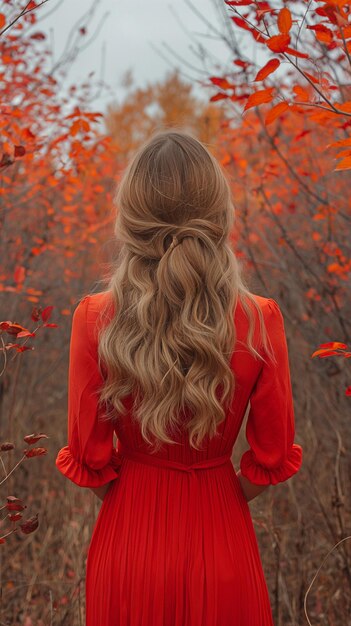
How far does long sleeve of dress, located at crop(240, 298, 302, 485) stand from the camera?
1744mm

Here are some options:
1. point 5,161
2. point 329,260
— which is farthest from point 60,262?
point 5,161

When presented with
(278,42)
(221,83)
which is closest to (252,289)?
(221,83)

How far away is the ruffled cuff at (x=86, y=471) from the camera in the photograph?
181cm

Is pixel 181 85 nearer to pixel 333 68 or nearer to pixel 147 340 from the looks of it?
pixel 333 68

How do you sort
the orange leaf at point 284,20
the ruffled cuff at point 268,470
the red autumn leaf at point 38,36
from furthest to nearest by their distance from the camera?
1. the red autumn leaf at point 38,36
2. the ruffled cuff at point 268,470
3. the orange leaf at point 284,20

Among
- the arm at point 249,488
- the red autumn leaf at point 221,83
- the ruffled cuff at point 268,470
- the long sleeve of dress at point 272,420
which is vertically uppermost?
the red autumn leaf at point 221,83

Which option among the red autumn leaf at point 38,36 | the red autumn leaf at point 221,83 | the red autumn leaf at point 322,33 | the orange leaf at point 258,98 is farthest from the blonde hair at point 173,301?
the red autumn leaf at point 38,36

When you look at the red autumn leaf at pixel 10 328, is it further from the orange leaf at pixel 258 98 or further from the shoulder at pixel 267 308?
the orange leaf at pixel 258 98

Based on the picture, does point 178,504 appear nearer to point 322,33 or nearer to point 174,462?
point 174,462

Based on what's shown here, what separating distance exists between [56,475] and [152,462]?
3468 mm

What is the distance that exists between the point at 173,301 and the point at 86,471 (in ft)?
1.80

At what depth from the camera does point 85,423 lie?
1780 mm

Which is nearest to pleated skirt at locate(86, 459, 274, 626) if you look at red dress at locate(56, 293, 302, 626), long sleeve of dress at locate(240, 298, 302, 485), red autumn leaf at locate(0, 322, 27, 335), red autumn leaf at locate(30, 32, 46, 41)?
red dress at locate(56, 293, 302, 626)

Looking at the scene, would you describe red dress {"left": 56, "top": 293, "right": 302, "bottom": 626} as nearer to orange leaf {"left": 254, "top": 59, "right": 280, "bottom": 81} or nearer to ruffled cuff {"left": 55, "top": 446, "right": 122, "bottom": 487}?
ruffled cuff {"left": 55, "top": 446, "right": 122, "bottom": 487}
